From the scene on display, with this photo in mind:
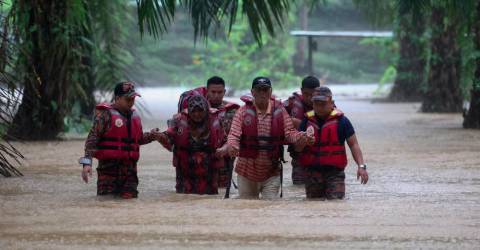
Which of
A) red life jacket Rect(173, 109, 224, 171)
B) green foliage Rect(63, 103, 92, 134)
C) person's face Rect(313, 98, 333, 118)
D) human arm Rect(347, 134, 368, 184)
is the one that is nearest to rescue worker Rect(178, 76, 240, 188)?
red life jacket Rect(173, 109, 224, 171)

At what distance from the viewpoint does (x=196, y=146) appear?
10.3m

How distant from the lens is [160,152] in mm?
15992

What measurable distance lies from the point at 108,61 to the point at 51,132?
3396mm

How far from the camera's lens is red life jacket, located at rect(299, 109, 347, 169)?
964 cm

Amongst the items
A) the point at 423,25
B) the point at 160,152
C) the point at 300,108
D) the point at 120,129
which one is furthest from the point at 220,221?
the point at 423,25

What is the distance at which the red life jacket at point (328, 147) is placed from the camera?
964 centimetres

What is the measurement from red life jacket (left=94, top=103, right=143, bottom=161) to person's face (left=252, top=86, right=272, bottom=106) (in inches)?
43.1

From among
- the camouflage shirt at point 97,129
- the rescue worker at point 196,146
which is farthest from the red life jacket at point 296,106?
the camouflage shirt at point 97,129

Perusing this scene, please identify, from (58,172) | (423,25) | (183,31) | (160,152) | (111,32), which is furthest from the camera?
(183,31)

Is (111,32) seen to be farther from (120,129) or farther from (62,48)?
(120,129)

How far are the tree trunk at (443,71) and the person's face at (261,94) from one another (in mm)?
13897

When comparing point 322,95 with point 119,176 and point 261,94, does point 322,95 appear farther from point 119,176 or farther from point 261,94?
point 119,176

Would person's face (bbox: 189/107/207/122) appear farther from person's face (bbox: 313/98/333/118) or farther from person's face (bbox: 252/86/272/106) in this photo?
person's face (bbox: 313/98/333/118)

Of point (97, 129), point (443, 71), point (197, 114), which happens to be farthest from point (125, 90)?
point (443, 71)
